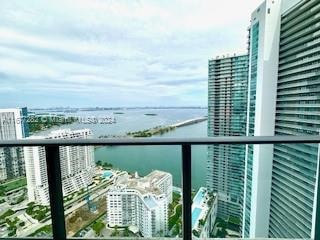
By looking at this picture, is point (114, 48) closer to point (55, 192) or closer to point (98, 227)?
point (55, 192)

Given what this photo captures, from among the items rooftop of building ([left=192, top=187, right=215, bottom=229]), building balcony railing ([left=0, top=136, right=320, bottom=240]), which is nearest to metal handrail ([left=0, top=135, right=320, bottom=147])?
building balcony railing ([left=0, top=136, right=320, bottom=240])

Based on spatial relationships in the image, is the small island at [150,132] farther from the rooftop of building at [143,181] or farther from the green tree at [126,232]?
the green tree at [126,232]

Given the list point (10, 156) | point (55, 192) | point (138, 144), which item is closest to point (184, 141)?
point (138, 144)

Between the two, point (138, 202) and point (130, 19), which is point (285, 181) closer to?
point (138, 202)

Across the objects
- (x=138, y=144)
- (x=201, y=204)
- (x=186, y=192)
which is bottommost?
(x=201, y=204)

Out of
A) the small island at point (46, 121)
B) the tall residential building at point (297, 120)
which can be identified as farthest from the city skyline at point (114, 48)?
the tall residential building at point (297, 120)

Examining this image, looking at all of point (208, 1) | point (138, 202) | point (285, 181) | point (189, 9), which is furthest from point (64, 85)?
point (285, 181)
